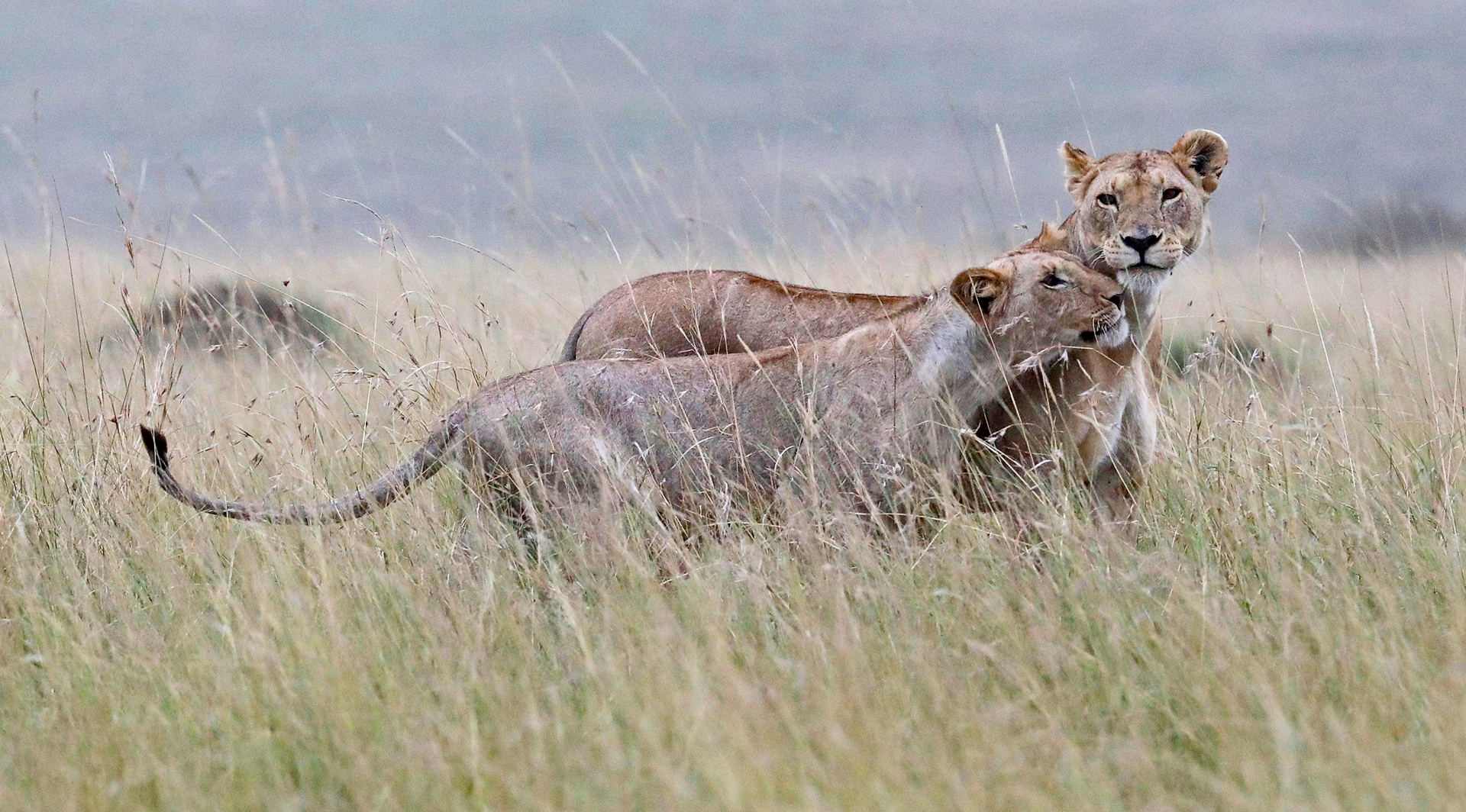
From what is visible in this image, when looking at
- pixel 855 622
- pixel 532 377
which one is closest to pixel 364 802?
pixel 855 622

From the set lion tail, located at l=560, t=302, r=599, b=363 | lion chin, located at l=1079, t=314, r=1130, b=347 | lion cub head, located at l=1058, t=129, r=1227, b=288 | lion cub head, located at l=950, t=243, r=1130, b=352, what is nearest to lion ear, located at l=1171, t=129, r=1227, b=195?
lion cub head, located at l=1058, t=129, r=1227, b=288

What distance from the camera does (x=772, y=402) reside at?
477cm

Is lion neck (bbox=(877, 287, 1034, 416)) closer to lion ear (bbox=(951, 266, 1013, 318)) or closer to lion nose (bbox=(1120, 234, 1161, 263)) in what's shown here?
lion ear (bbox=(951, 266, 1013, 318))

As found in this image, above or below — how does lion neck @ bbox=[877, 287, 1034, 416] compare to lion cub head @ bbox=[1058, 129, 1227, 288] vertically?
below

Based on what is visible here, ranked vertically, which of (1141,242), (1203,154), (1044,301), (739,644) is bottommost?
(739,644)

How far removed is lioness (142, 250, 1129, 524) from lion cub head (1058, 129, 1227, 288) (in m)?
0.12

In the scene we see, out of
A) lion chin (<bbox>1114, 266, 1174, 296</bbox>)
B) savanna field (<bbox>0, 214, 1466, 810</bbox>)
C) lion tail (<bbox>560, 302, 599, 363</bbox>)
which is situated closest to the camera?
savanna field (<bbox>0, 214, 1466, 810</bbox>)

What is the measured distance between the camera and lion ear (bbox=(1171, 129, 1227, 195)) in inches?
186

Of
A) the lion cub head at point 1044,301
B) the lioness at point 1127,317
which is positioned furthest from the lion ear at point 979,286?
the lioness at point 1127,317

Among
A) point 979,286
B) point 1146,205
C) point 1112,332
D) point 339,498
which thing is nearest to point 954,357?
point 979,286

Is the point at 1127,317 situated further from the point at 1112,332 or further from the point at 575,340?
the point at 575,340

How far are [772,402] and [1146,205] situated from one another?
127 centimetres

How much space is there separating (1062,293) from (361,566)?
2153 millimetres

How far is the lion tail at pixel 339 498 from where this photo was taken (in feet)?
13.1
